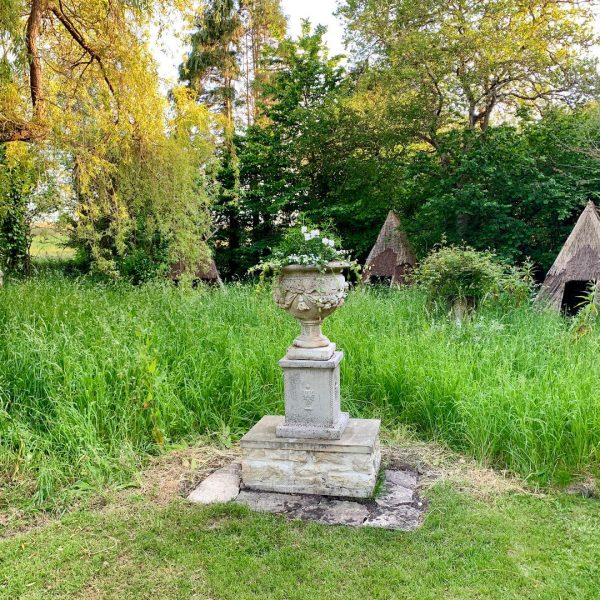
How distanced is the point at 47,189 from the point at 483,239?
7361mm

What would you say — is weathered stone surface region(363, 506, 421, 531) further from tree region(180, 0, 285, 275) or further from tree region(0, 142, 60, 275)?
tree region(180, 0, 285, 275)

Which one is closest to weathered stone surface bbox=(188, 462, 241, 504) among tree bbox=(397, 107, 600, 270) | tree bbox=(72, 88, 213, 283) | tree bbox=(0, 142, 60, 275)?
tree bbox=(72, 88, 213, 283)

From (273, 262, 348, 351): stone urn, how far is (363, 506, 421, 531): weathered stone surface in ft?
3.55

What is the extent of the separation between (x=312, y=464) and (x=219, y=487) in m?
0.65

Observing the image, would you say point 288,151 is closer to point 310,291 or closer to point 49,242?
point 49,242

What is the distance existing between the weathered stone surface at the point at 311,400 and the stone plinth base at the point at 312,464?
58mm

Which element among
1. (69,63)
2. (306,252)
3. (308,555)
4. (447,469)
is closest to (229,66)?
(69,63)

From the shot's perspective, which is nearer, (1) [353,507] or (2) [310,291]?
(1) [353,507]

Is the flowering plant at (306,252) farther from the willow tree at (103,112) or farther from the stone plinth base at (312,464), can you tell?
the willow tree at (103,112)

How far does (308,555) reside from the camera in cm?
277

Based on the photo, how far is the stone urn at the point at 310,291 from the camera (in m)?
3.43

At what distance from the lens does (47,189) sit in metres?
7.66

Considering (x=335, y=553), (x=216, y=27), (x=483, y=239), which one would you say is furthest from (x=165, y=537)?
(x=216, y=27)

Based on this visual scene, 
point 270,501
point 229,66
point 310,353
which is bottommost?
point 270,501
